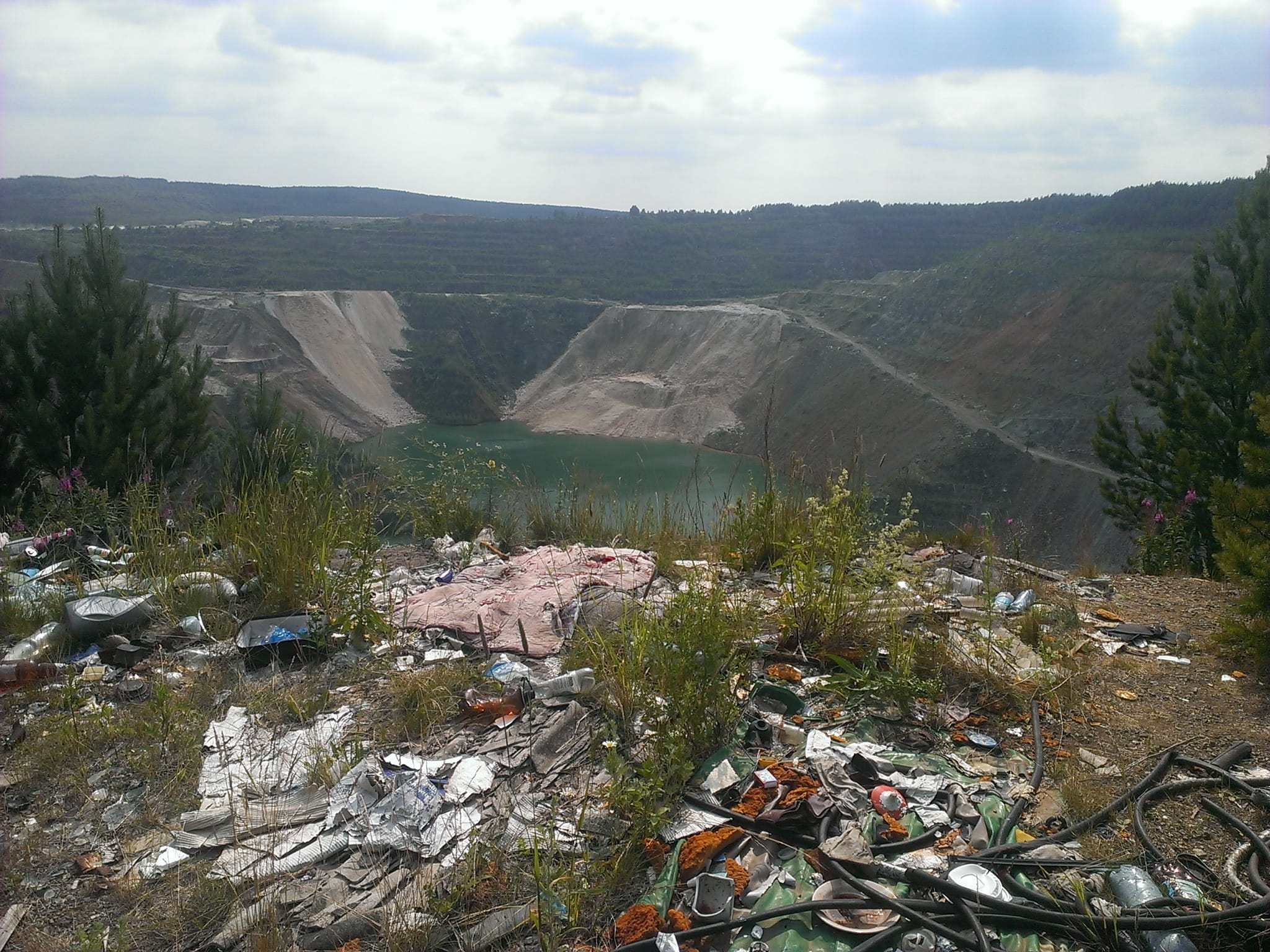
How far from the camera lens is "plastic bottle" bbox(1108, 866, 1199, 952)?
7.79 ft

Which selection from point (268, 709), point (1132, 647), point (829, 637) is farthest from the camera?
point (1132, 647)

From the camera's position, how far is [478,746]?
3.45m

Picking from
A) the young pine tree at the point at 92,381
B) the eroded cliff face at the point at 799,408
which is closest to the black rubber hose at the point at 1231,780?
the young pine tree at the point at 92,381

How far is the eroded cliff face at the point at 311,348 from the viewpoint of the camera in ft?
152

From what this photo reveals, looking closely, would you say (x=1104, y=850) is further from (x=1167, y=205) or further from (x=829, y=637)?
(x=1167, y=205)

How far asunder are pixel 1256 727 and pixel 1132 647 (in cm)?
104

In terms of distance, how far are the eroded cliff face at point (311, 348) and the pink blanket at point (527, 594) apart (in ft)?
126

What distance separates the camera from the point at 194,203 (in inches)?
4665

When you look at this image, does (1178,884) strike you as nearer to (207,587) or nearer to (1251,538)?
(1251,538)

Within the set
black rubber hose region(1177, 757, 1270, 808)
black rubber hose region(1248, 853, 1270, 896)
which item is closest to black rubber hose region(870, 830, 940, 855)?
black rubber hose region(1248, 853, 1270, 896)

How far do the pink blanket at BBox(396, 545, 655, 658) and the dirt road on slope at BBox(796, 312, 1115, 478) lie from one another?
2551cm

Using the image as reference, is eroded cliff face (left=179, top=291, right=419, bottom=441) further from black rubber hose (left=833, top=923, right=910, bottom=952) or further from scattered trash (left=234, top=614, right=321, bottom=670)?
black rubber hose (left=833, top=923, right=910, bottom=952)

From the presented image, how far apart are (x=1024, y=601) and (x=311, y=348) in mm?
50818

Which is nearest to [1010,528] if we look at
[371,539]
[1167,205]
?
[371,539]
